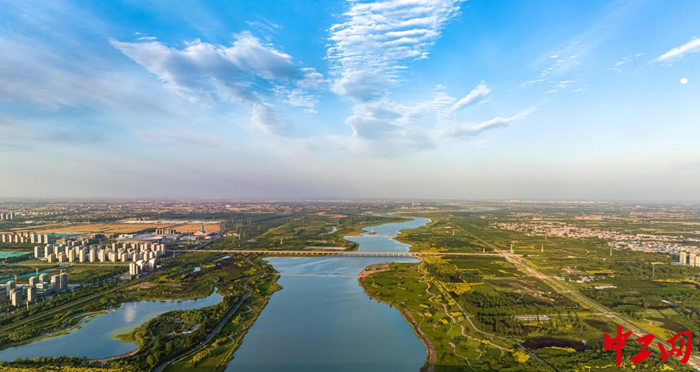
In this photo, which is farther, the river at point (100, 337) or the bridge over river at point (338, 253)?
the bridge over river at point (338, 253)

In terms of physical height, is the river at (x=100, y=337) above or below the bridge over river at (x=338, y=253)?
below

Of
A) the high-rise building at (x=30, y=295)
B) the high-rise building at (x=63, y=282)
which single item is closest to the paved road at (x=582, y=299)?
the high-rise building at (x=30, y=295)

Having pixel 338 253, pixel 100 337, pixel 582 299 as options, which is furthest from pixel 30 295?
pixel 582 299

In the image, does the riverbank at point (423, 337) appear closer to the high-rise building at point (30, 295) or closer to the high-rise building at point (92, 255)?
the high-rise building at point (30, 295)

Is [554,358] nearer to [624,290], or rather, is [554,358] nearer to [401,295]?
[401,295]

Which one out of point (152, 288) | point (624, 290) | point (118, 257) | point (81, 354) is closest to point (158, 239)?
point (118, 257)

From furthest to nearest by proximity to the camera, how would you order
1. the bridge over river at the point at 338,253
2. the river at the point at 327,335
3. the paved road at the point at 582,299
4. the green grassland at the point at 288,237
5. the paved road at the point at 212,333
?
1. the green grassland at the point at 288,237
2. the bridge over river at the point at 338,253
3. the paved road at the point at 582,299
4. the river at the point at 327,335
5. the paved road at the point at 212,333

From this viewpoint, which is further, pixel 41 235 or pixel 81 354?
pixel 41 235

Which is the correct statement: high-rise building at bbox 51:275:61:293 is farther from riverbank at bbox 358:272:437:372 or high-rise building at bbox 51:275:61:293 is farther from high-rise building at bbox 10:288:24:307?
riverbank at bbox 358:272:437:372
